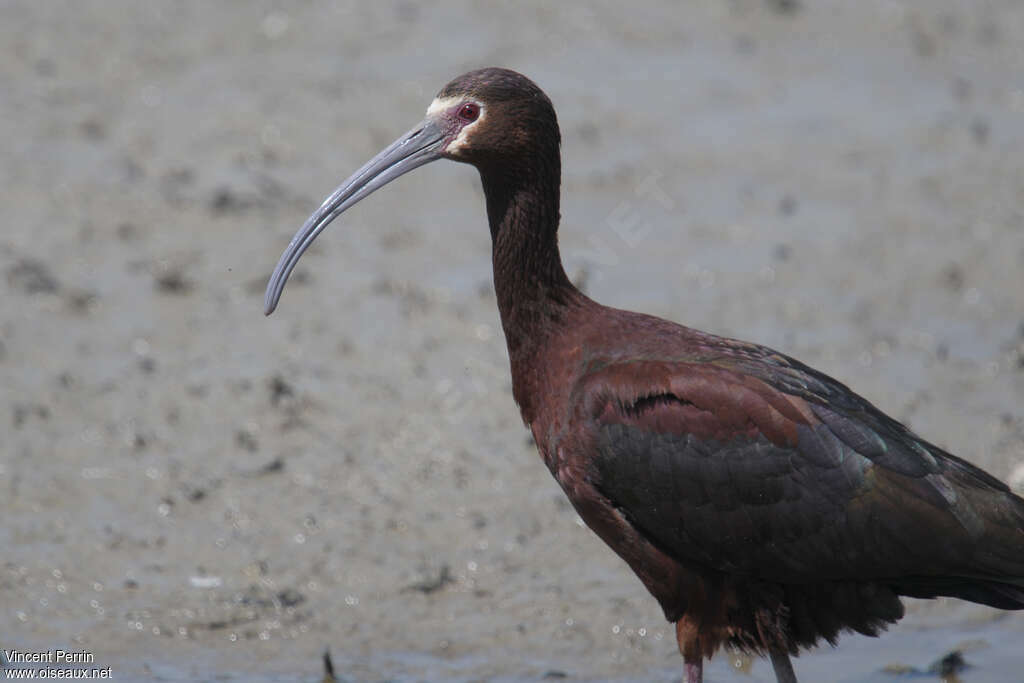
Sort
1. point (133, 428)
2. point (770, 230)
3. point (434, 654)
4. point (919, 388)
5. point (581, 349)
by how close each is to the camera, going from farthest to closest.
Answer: point (770, 230) → point (919, 388) → point (133, 428) → point (434, 654) → point (581, 349)

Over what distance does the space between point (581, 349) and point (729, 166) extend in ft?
15.4

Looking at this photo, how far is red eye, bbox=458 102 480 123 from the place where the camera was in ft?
19.7

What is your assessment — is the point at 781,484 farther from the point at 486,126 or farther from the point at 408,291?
the point at 408,291

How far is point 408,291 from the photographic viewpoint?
917cm

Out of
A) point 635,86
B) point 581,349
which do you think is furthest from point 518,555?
point 635,86

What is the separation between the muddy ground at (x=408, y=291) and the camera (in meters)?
7.15

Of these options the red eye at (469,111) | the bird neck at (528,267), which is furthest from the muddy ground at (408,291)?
the red eye at (469,111)

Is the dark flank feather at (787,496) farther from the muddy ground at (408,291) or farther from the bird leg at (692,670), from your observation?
the muddy ground at (408,291)

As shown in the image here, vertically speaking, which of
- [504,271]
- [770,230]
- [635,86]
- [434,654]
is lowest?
[434,654]

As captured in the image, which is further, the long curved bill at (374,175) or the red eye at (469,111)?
the long curved bill at (374,175)

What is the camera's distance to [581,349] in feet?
19.7

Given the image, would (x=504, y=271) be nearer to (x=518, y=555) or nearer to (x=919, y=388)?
(x=518, y=555)

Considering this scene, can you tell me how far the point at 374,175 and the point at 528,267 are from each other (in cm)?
67

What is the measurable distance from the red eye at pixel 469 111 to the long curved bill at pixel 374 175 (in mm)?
98
